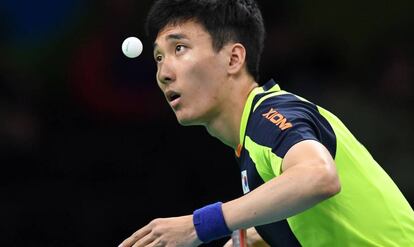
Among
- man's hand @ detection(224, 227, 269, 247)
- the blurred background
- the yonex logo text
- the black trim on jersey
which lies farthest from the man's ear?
the blurred background

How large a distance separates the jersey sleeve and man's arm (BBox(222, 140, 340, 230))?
6cm

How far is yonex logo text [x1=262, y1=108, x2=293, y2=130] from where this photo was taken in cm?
273

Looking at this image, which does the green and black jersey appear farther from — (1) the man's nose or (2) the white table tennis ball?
(2) the white table tennis ball

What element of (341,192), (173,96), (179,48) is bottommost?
(341,192)

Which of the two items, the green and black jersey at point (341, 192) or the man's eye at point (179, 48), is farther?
the man's eye at point (179, 48)

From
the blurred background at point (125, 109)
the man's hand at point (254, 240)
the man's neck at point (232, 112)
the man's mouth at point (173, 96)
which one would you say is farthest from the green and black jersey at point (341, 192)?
the blurred background at point (125, 109)

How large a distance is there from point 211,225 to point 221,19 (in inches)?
40.5

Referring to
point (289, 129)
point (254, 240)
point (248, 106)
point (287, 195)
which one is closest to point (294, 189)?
point (287, 195)

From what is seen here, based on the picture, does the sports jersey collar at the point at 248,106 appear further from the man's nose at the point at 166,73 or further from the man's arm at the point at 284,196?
the man's arm at the point at 284,196

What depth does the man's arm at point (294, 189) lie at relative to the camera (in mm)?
2520

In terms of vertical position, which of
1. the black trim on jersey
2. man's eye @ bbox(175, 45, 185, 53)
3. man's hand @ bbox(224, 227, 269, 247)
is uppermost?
man's eye @ bbox(175, 45, 185, 53)

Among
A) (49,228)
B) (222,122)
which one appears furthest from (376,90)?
(222,122)

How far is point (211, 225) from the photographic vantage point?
2686 mm

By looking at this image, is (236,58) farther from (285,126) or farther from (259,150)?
(285,126)
